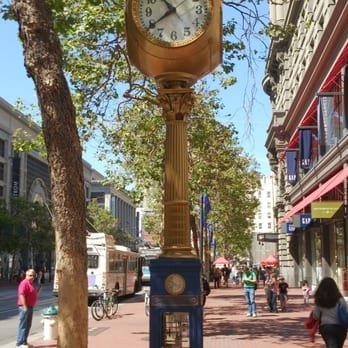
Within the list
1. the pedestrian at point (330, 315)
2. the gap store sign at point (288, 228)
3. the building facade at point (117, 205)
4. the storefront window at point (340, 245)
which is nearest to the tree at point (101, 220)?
the building facade at point (117, 205)

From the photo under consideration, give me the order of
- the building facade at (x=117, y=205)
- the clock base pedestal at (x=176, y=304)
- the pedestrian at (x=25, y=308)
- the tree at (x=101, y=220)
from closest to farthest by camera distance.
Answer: the clock base pedestal at (x=176, y=304)
the pedestrian at (x=25, y=308)
the tree at (x=101, y=220)
the building facade at (x=117, y=205)

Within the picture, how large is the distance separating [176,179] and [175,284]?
1.02 meters

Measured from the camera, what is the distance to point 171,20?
6488 millimetres

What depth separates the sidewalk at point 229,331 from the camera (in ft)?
46.0

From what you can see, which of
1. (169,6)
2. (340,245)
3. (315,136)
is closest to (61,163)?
(169,6)

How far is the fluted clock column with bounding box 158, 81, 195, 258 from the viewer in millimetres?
6227

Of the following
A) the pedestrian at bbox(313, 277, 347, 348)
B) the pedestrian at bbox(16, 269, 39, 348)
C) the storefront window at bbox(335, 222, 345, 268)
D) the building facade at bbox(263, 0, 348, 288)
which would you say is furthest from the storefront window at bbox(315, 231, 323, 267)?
the pedestrian at bbox(313, 277, 347, 348)

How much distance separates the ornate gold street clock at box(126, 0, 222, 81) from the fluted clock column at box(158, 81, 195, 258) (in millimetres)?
307

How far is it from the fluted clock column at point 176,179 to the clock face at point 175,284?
218 mm

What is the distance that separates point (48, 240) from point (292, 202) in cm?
3457

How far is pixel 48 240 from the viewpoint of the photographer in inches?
2781

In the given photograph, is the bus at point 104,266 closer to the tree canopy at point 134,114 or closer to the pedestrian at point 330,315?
the tree canopy at point 134,114

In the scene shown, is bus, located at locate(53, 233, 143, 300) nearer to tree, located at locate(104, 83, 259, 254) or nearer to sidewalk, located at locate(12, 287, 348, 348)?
tree, located at locate(104, 83, 259, 254)

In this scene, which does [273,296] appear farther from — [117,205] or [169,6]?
[117,205]
